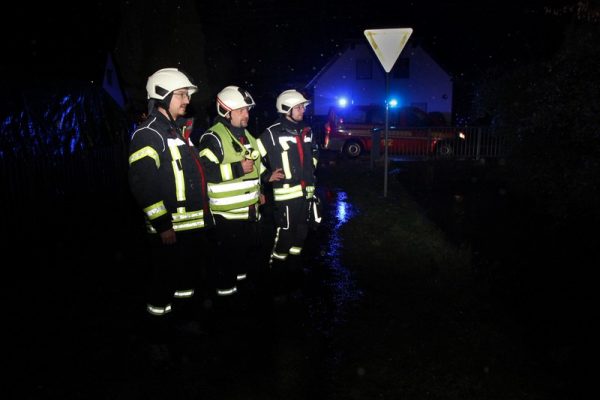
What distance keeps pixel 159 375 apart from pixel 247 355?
0.70 meters

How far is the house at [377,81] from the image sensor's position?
3422 cm

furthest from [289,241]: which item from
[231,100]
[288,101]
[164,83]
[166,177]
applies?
[164,83]

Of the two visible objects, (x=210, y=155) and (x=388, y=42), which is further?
(x=388, y=42)

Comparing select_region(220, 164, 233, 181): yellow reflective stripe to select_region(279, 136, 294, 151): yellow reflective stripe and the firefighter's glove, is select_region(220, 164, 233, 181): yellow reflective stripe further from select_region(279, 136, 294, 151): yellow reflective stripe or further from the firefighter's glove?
the firefighter's glove

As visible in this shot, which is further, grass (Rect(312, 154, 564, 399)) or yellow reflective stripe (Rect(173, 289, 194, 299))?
yellow reflective stripe (Rect(173, 289, 194, 299))

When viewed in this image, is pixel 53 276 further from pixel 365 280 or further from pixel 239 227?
pixel 365 280

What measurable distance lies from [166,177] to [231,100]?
1.09 m

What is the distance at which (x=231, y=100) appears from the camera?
457 centimetres

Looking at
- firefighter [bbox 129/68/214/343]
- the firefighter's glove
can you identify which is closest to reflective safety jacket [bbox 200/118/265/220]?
firefighter [bbox 129/68/214/343]

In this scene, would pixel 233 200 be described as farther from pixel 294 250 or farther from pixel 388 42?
pixel 388 42

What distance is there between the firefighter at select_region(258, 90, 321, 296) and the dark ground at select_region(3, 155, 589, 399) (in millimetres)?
372

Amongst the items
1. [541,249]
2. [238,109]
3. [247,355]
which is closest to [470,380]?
[247,355]

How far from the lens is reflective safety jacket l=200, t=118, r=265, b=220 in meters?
4.47

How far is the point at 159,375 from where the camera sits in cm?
372
